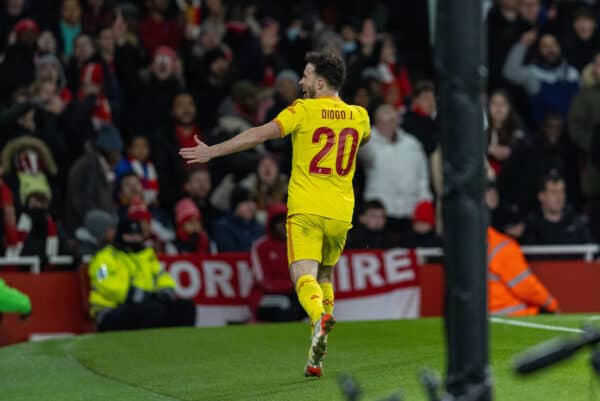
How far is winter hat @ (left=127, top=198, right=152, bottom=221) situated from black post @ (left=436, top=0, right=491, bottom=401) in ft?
28.7

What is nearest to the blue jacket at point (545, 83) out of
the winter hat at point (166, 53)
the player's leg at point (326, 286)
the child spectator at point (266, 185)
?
the child spectator at point (266, 185)

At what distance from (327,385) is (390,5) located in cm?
1396

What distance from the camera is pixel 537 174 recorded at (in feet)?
58.4

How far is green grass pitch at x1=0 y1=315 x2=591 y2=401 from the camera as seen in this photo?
999cm

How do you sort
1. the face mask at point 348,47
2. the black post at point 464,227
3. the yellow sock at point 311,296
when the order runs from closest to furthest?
the black post at point 464,227 < the yellow sock at point 311,296 < the face mask at point 348,47

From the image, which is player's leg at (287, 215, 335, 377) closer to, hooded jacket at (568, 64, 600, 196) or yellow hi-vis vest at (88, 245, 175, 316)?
yellow hi-vis vest at (88, 245, 175, 316)

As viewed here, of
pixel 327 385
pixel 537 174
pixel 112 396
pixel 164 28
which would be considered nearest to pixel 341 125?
pixel 327 385

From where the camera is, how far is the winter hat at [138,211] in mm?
15320

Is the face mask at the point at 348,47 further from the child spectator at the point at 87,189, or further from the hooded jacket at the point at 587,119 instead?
the child spectator at the point at 87,189

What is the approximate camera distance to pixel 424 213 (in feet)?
55.3

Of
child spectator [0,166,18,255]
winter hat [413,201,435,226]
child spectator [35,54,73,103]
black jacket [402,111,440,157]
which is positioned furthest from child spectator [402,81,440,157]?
child spectator [0,166,18,255]

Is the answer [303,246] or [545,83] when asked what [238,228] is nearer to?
[545,83]

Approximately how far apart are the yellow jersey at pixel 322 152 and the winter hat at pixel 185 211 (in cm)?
587

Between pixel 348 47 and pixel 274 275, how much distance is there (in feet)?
18.7
